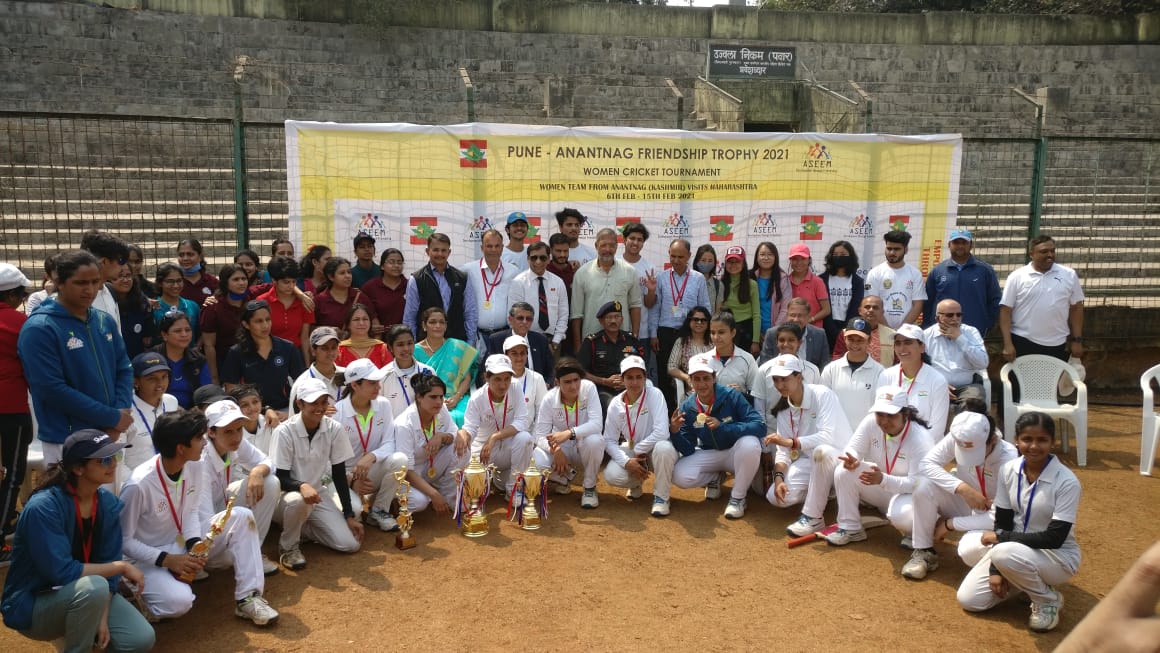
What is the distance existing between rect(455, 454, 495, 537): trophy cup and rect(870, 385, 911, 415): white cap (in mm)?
2855

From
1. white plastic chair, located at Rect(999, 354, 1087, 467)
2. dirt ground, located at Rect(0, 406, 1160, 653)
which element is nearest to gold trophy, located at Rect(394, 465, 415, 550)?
dirt ground, located at Rect(0, 406, 1160, 653)

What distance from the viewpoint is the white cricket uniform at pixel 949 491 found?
5223 mm

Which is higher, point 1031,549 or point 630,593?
point 1031,549

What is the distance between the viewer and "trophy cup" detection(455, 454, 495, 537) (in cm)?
584

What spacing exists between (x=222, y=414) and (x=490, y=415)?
7.23 ft

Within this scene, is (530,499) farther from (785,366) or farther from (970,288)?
(970,288)

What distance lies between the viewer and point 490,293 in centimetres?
752

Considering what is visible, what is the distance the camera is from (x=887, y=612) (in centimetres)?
475

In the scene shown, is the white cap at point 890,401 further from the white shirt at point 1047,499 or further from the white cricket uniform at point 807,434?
the white shirt at point 1047,499

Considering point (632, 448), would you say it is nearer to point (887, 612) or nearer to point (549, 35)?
point (887, 612)

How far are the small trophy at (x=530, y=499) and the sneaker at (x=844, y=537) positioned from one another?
2.08m

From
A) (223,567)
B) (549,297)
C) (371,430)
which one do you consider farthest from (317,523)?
(549,297)

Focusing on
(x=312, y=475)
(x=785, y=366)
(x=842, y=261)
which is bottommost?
(x=312, y=475)

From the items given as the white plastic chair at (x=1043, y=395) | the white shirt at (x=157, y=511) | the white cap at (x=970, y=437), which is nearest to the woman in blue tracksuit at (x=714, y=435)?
the white cap at (x=970, y=437)
